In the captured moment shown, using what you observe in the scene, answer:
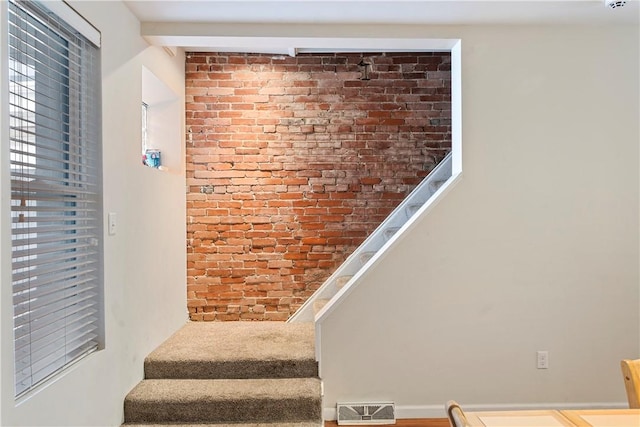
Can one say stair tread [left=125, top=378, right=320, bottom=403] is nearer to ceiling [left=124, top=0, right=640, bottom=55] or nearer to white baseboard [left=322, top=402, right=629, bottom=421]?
white baseboard [left=322, top=402, right=629, bottom=421]

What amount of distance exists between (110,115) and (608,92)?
325 centimetres

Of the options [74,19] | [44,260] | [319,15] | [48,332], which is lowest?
[48,332]

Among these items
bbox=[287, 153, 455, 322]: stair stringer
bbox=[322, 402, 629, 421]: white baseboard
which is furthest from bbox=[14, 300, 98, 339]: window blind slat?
bbox=[287, 153, 455, 322]: stair stringer

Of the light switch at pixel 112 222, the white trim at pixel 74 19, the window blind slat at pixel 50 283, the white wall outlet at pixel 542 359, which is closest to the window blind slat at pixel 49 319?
the window blind slat at pixel 50 283

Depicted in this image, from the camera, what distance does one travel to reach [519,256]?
9.64ft

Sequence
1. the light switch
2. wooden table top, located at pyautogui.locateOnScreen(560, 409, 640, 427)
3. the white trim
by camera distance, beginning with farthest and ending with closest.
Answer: the light switch
the white trim
wooden table top, located at pyautogui.locateOnScreen(560, 409, 640, 427)

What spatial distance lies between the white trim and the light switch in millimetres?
923

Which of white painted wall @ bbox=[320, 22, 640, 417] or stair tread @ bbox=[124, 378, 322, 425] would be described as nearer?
stair tread @ bbox=[124, 378, 322, 425]

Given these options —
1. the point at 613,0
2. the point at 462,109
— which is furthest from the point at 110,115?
the point at 613,0

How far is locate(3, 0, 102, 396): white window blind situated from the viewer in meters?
1.70

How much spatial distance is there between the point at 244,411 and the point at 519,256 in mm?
2081

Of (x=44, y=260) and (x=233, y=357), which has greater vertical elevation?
(x=44, y=260)

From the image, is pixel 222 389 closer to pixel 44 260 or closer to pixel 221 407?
pixel 221 407

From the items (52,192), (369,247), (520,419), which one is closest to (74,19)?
(52,192)
